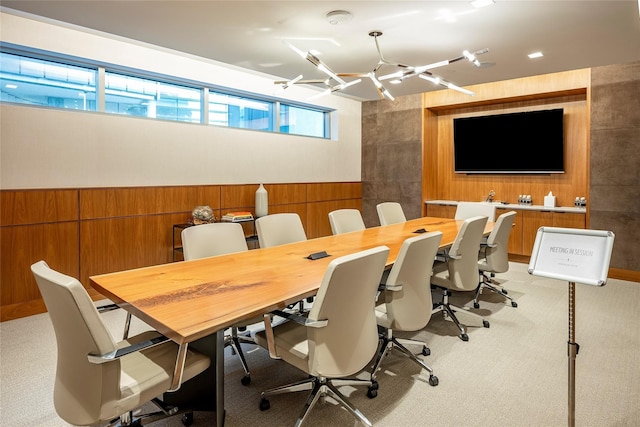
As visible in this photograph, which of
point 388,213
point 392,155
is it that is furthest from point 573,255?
point 392,155

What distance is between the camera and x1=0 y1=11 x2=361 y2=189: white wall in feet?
12.9

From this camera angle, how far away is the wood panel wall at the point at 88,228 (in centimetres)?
392

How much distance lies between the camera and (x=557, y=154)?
20.3 ft

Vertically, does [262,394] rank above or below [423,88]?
below

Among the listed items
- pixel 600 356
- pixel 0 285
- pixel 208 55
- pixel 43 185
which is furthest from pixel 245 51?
pixel 600 356

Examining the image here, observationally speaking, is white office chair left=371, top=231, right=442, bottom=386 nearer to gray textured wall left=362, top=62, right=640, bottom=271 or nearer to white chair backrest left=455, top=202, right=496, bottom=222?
white chair backrest left=455, top=202, right=496, bottom=222

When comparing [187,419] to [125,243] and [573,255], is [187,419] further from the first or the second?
[125,243]

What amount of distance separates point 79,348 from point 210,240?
1635 millimetres

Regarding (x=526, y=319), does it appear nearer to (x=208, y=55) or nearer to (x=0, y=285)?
(x=208, y=55)

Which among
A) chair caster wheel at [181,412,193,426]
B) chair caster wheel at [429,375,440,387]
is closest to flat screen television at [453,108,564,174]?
chair caster wheel at [429,375,440,387]

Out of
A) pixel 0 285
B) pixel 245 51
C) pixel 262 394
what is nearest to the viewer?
pixel 262 394

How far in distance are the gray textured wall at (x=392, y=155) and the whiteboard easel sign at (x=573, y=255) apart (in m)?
5.62

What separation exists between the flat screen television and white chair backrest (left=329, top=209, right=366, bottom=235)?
321cm

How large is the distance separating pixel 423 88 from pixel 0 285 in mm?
5857
